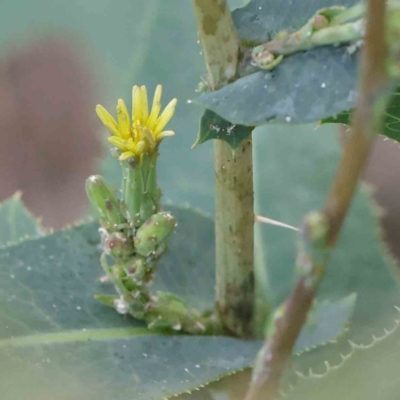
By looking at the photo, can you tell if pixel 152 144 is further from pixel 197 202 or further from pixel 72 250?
pixel 197 202

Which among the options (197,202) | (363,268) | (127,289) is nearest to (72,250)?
(127,289)

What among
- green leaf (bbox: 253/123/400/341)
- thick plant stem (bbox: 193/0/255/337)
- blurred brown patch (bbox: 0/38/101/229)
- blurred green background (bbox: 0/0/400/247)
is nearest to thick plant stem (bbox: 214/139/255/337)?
thick plant stem (bbox: 193/0/255/337)

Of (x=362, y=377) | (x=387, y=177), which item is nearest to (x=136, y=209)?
(x=362, y=377)

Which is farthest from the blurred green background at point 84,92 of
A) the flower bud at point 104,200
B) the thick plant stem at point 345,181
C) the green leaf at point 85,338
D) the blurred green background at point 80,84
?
the thick plant stem at point 345,181

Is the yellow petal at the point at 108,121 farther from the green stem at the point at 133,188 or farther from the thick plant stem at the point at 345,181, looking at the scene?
the thick plant stem at the point at 345,181

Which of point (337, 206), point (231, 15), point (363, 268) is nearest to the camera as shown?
point (337, 206)

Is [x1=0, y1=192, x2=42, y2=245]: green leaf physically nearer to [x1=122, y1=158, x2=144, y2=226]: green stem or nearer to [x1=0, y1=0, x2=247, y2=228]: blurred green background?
[x1=0, y1=0, x2=247, y2=228]: blurred green background

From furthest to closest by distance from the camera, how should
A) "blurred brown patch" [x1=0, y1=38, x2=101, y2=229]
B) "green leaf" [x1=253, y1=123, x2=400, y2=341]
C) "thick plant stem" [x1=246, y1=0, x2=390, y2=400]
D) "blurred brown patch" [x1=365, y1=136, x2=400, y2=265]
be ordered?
1. "blurred brown patch" [x1=0, y1=38, x2=101, y2=229]
2. "blurred brown patch" [x1=365, y1=136, x2=400, y2=265]
3. "green leaf" [x1=253, y1=123, x2=400, y2=341]
4. "thick plant stem" [x1=246, y1=0, x2=390, y2=400]
